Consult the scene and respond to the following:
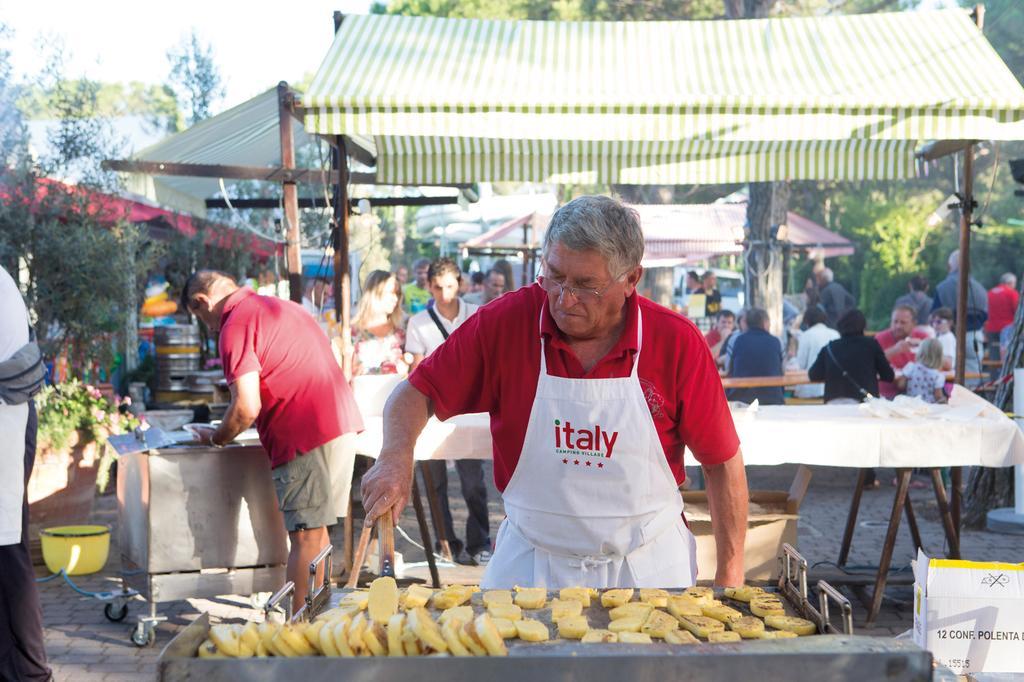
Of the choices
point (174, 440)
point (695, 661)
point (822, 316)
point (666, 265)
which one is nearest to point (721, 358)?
point (822, 316)

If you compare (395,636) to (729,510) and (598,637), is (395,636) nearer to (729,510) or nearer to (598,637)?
(598,637)

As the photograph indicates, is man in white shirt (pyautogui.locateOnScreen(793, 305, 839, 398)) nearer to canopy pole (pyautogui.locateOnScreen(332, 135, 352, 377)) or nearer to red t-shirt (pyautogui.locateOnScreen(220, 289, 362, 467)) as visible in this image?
canopy pole (pyautogui.locateOnScreen(332, 135, 352, 377))

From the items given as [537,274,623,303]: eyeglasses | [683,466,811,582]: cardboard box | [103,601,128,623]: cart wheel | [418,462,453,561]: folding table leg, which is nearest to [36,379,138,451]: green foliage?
[103,601,128,623]: cart wheel

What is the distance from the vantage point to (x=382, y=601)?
2049mm

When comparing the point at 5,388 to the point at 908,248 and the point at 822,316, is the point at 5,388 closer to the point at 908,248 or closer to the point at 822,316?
the point at 822,316

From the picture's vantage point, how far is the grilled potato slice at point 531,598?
2.19 metres

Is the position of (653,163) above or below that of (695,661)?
above

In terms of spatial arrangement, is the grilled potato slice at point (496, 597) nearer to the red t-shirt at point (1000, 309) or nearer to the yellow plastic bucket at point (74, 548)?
the yellow plastic bucket at point (74, 548)

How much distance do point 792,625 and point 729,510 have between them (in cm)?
71

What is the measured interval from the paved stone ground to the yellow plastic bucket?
0.08 m

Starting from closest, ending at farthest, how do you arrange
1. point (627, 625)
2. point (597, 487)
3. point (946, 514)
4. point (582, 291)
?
point (627, 625), point (582, 291), point (597, 487), point (946, 514)

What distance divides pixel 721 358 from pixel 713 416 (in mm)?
8182

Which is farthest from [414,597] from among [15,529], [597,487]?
[15,529]

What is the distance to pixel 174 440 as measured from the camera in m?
5.34
